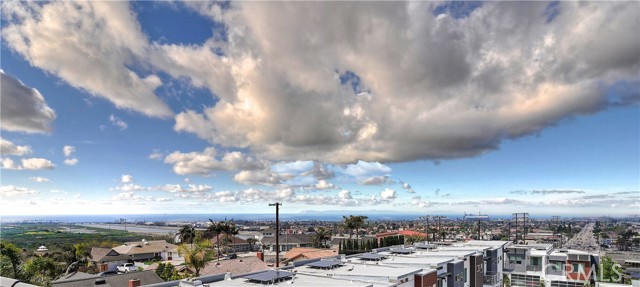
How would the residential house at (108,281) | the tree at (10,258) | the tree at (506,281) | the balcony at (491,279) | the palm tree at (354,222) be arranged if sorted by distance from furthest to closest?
the palm tree at (354,222) → the tree at (506,281) → the tree at (10,258) → the balcony at (491,279) → the residential house at (108,281)

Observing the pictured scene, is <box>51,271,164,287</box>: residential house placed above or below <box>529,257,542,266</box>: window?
above

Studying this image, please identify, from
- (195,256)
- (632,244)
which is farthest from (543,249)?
(632,244)

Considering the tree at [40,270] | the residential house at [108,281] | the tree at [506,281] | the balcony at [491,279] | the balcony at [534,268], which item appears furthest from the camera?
the balcony at [534,268]

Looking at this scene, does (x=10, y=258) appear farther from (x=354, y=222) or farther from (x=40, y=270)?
(x=354, y=222)

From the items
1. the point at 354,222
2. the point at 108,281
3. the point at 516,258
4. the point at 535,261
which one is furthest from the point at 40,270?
the point at 535,261

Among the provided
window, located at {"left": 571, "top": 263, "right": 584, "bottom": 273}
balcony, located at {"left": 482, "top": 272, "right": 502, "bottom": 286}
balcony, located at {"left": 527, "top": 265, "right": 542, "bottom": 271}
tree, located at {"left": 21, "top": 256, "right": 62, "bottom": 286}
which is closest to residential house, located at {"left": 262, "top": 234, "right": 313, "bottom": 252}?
tree, located at {"left": 21, "top": 256, "right": 62, "bottom": 286}

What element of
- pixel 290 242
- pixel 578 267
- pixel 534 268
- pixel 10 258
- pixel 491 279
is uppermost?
pixel 10 258

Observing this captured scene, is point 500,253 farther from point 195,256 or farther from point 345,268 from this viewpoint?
point 195,256

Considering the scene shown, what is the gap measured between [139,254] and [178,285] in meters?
85.5

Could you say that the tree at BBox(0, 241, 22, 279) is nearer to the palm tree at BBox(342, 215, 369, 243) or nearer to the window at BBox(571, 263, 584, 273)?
the palm tree at BBox(342, 215, 369, 243)

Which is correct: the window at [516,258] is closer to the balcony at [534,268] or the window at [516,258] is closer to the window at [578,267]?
the balcony at [534,268]

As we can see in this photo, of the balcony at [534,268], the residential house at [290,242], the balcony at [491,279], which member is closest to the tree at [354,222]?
the residential house at [290,242]

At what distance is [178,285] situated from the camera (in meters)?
25.5

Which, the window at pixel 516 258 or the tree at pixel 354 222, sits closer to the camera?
the window at pixel 516 258
